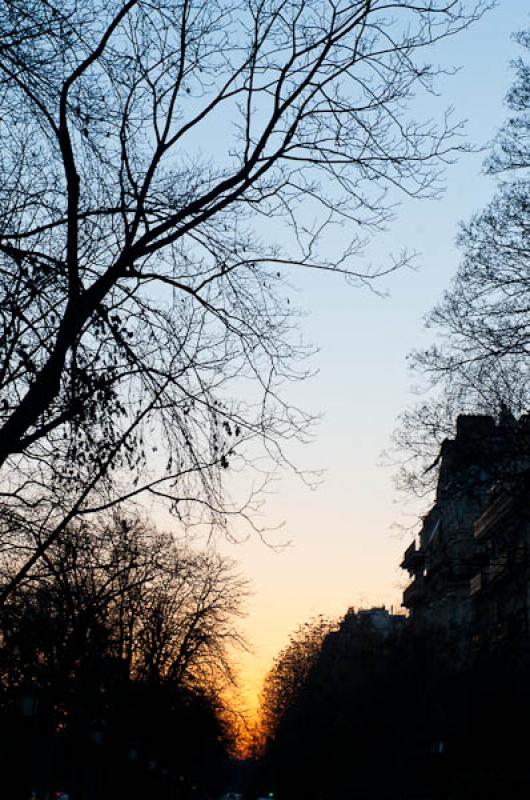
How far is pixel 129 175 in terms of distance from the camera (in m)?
11.4

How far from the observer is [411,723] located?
1761 inches

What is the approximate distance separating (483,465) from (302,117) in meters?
11.0

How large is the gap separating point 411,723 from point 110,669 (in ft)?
41.8

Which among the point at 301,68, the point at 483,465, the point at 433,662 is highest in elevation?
the point at 433,662

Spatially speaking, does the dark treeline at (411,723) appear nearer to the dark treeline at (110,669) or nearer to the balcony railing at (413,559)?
the dark treeline at (110,669)

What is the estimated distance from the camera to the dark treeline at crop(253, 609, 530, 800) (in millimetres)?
32156

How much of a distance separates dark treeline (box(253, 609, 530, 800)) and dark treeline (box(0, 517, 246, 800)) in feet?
19.0

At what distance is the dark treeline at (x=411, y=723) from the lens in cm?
3216

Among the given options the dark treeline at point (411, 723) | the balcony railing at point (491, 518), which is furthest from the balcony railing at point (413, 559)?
the balcony railing at point (491, 518)

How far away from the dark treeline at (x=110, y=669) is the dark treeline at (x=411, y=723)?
5.78m

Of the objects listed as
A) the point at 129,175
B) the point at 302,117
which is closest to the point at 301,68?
the point at 302,117

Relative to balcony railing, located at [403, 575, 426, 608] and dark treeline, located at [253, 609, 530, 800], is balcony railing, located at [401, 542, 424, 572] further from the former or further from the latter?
dark treeline, located at [253, 609, 530, 800]

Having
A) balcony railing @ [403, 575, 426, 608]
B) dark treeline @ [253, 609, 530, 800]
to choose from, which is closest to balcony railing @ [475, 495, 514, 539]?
dark treeline @ [253, 609, 530, 800]

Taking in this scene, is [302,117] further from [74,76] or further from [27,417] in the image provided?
[27,417]
